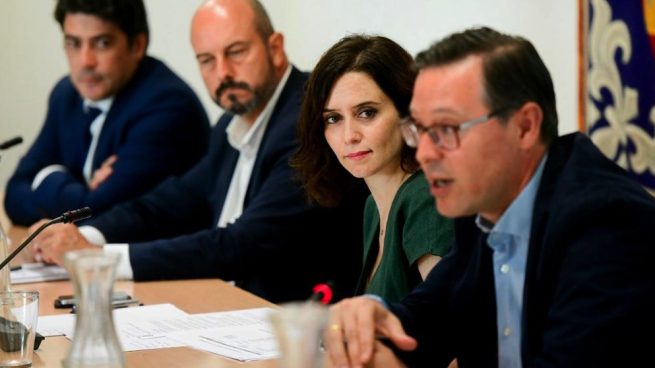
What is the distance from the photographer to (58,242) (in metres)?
2.92

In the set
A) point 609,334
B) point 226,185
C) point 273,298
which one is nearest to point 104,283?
point 609,334

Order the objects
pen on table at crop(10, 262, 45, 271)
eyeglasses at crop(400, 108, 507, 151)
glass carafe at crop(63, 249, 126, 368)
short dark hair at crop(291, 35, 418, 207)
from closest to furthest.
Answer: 1. glass carafe at crop(63, 249, 126, 368)
2. eyeglasses at crop(400, 108, 507, 151)
3. short dark hair at crop(291, 35, 418, 207)
4. pen on table at crop(10, 262, 45, 271)

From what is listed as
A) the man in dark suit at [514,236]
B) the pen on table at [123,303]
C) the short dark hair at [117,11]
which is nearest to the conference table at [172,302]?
the pen on table at [123,303]

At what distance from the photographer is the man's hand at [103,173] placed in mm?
3875

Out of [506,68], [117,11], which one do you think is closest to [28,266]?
[117,11]

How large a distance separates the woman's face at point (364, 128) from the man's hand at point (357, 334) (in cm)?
64

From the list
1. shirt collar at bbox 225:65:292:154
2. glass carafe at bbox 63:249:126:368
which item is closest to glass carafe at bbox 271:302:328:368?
glass carafe at bbox 63:249:126:368

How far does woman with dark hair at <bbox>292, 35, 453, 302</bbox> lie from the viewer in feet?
7.43

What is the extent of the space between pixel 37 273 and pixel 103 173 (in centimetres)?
101

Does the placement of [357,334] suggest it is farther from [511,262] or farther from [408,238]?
[408,238]

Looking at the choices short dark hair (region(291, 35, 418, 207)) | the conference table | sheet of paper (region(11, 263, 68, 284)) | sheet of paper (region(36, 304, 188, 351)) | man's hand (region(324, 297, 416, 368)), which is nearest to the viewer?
man's hand (region(324, 297, 416, 368))

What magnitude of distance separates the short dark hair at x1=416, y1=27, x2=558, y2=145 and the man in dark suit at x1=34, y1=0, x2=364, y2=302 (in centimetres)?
121

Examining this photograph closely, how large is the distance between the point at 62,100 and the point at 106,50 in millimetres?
411

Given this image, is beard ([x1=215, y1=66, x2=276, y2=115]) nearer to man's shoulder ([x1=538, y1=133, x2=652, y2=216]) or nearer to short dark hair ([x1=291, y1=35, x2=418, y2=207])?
short dark hair ([x1=291, y1=35, x2=418, y2=207])
